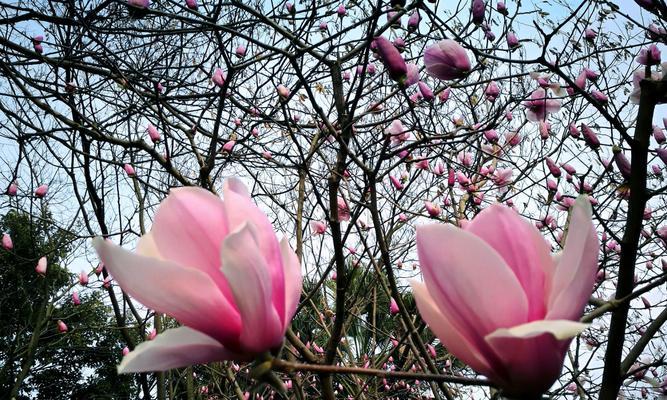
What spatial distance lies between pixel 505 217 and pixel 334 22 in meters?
3.29

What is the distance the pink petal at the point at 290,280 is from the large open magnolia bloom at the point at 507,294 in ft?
0.39

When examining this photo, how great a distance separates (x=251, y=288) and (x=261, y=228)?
57 mm

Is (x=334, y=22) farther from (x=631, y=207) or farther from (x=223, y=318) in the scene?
(x=223, y=318)

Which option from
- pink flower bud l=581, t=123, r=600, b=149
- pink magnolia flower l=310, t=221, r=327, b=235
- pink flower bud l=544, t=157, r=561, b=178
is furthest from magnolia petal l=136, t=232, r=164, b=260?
pink magnolia flower l=310, t=221, r=327, b=235

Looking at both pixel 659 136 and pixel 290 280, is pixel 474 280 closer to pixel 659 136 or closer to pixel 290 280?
pixel 290 280

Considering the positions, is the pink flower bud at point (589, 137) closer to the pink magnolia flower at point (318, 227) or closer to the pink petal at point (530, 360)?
the pink petal at point (530, 360)

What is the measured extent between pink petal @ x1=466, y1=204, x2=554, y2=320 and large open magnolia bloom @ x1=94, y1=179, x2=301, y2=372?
0.16 meters

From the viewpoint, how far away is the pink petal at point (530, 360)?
1.06 feet

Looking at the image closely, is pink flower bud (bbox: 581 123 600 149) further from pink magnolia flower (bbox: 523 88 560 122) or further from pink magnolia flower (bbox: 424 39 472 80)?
pink magnolia flower (bbox: 523 88 560 122)

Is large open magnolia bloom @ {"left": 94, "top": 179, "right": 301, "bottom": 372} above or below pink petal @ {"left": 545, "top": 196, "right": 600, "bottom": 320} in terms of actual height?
above

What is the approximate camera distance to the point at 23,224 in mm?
9445

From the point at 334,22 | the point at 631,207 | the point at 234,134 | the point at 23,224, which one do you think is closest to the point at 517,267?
the point at 631,207

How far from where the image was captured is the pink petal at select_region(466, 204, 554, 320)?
13.9 inches

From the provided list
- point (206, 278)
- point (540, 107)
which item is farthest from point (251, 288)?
point (540, 107)
